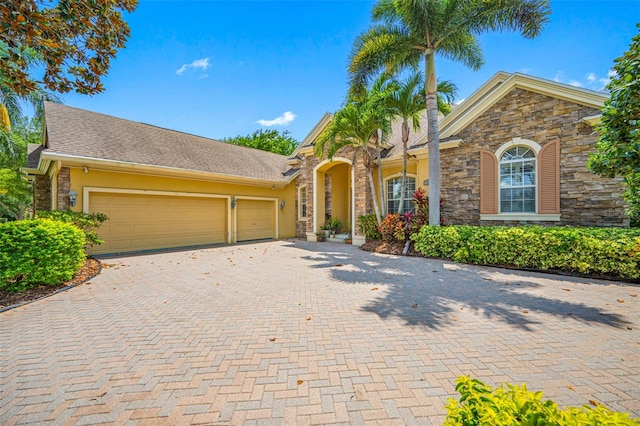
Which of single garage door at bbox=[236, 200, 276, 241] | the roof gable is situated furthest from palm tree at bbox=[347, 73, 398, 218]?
single garage door at bbox=[236, 200, 276, 241]

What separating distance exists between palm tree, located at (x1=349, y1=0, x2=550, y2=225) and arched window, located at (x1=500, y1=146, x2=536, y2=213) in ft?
7.64

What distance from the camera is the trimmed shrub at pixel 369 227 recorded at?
1207cm

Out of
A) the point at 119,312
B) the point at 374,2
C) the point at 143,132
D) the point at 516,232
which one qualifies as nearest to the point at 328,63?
the point at 374,2

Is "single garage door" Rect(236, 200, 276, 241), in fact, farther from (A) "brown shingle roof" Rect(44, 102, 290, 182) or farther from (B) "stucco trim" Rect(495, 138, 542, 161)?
(B) "stucco trim" Rect(495, 138, 542, 161)

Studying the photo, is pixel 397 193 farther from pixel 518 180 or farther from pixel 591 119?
pixel 591 119

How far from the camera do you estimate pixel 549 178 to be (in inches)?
346

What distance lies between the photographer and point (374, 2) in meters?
9.95

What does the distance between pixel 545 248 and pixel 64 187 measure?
14.6m

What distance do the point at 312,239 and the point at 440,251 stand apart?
698 centimetres

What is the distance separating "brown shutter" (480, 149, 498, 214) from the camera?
384 inches

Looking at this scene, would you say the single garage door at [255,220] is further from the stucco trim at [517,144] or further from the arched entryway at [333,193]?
the stucco trim at [517,144]

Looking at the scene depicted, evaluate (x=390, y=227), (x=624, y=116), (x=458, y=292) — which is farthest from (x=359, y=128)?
(x=624, y=116)

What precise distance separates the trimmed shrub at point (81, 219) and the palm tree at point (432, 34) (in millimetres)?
10266

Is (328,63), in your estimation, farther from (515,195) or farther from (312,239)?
(515,195)
